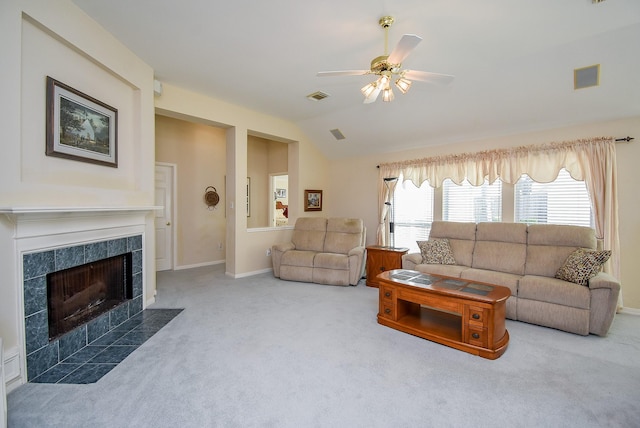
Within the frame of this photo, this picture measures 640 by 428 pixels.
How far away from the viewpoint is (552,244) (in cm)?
337

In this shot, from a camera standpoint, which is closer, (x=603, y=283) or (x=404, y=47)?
(x=404, y=47)

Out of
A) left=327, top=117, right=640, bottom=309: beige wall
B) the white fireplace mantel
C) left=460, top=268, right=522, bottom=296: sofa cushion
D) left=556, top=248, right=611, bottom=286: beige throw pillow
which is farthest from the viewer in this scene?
left=327, top=117, right=640, bottom=309: beige wall

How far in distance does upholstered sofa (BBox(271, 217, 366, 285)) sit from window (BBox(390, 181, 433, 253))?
0.77m

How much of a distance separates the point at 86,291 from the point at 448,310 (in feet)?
10.9

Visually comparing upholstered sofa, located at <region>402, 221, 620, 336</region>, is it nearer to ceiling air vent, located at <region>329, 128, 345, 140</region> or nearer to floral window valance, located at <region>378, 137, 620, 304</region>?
floral window valance, located at <region>378, 137, 620, 304</region>

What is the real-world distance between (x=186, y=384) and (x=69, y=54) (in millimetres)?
2806

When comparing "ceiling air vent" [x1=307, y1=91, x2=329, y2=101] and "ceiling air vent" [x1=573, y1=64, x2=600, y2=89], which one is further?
"ceiling air vent" [x1=307, y1=91, x2=329, y2=101]

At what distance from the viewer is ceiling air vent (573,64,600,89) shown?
2.93 meters

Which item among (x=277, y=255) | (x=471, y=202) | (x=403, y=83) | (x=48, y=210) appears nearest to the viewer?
(x=48, y=210)

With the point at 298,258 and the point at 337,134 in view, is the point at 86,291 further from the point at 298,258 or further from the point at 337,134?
the point at 337,134

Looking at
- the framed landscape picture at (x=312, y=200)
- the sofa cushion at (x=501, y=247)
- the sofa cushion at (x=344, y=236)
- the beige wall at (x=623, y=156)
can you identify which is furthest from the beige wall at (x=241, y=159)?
the sofa cushion at (x=501, y=247)

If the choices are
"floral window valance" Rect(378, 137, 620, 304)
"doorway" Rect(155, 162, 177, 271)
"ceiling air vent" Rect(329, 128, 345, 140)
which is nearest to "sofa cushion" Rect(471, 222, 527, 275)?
"floral window valance" Rect(378, 137, 620, 304)

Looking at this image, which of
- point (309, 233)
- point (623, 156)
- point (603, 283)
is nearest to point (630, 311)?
point (603, 283)

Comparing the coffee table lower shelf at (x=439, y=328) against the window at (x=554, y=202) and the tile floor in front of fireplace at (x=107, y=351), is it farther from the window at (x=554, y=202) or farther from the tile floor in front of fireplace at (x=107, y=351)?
the tile floor in front of fireplace at (x=107, y=351)
